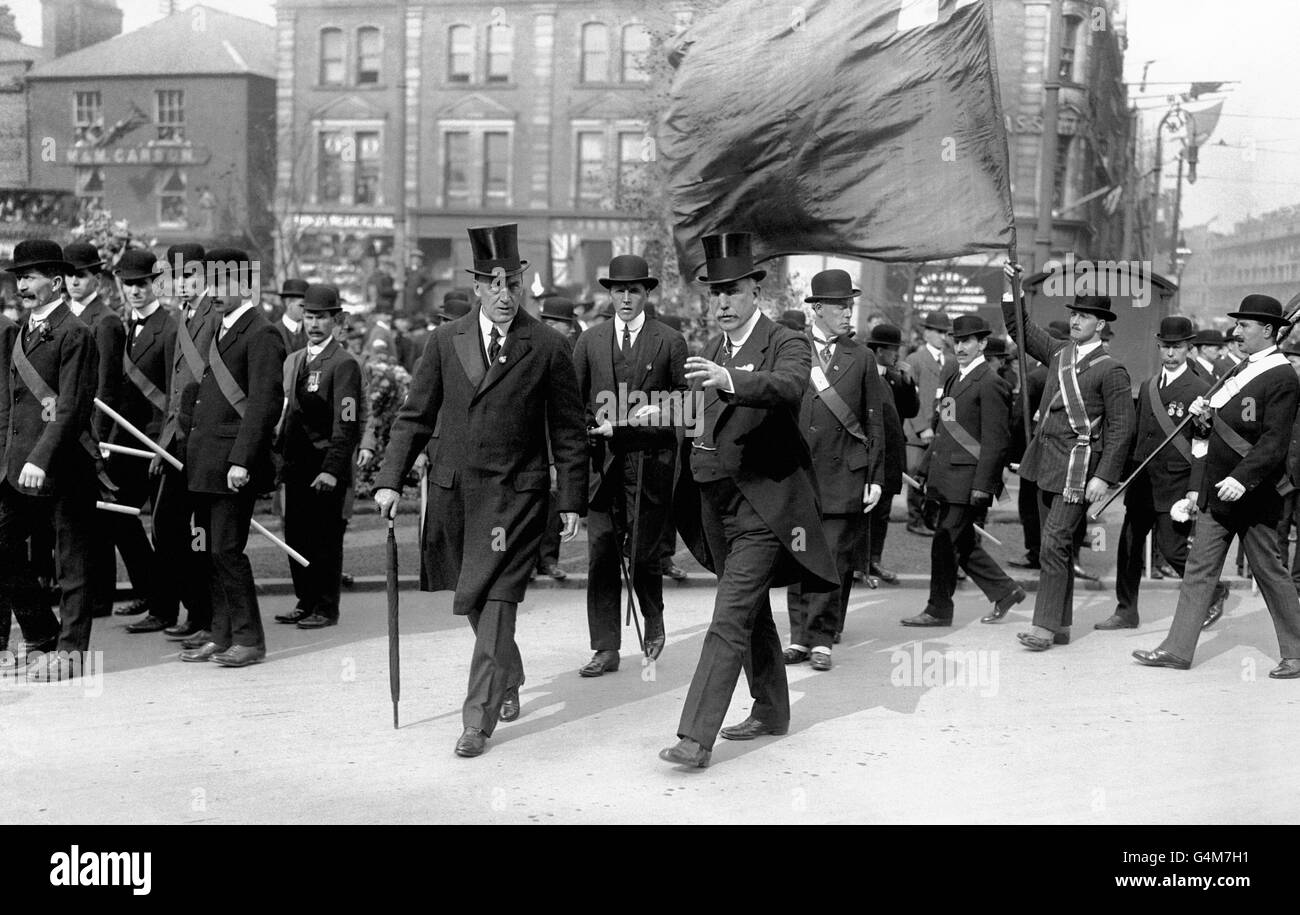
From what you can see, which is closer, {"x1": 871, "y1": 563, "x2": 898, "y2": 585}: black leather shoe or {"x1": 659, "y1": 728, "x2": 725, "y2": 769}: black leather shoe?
{"x1": 659, "y1": 728, "x2": 725, "y2": 769}: black leather shoe

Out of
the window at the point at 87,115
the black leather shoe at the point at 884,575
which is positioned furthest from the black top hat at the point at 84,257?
the window at the point at 87,115

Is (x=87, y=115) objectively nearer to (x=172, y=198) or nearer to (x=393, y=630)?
(x=172, y=198)

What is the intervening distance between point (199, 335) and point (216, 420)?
1.80ft

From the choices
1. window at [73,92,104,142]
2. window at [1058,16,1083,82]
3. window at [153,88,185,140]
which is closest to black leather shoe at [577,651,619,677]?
window at [1058,16,1083,82]

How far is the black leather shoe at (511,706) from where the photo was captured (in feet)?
23.2

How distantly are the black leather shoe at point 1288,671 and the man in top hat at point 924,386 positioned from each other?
5759mm

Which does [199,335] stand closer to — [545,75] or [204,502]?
[204,502]

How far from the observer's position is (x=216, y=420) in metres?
8.16

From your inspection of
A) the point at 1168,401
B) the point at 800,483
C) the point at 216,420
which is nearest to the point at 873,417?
the point at 800,483

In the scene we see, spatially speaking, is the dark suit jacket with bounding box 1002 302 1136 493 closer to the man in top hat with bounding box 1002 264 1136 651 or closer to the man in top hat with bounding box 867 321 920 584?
the man in top hat with bounding box 1002 264 1136 651

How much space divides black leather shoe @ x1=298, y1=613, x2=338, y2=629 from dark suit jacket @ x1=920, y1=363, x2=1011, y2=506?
12.9ft

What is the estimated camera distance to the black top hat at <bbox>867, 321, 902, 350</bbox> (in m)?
11.1

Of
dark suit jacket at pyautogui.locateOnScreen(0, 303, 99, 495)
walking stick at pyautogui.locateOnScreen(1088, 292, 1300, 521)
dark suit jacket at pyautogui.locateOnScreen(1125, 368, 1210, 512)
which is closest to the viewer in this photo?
dark suit jacket at pyautogui.locateOnScreen(0, 303, 99, 495)

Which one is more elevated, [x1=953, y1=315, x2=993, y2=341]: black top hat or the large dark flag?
the large dark flag
